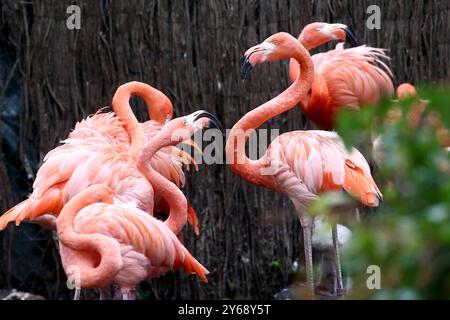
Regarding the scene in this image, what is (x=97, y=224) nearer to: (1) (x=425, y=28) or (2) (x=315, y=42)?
(2) (x=315, y=42)

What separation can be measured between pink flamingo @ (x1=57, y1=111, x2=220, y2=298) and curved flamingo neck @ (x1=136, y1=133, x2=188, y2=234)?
23cm

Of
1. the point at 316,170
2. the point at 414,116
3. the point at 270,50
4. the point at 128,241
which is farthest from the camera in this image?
the point at 270,50

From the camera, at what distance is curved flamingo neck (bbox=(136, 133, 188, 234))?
4.60 m

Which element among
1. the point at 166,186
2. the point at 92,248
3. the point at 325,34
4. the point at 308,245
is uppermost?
the point at 325,34

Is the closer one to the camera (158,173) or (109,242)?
(109,242)

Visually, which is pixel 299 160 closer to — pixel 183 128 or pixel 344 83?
pixel 183 128

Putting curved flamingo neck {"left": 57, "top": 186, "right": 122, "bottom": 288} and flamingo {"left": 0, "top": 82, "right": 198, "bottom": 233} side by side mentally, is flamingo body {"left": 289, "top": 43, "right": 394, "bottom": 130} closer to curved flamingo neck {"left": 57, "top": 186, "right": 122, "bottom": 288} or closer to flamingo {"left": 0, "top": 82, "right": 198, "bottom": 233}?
flamingo {"left": 0, "top": 82, "right": 198, "bottom": 233}

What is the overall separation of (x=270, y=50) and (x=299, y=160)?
0.65 m

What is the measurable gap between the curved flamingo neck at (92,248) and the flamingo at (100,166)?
512mm

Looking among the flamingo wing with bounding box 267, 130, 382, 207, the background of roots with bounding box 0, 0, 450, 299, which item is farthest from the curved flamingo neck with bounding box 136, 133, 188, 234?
the background of roots with bounding box 0, 0, 450, 299

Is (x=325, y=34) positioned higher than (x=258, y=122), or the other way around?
(x=325, y=34)

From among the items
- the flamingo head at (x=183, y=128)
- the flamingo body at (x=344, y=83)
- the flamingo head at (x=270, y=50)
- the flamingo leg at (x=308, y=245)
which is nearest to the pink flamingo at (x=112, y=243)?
the flamingo head at (x=183, y=128)

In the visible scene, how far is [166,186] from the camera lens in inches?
182

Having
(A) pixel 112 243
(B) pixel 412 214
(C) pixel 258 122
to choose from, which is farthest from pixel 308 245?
(B) pixel 412 214
